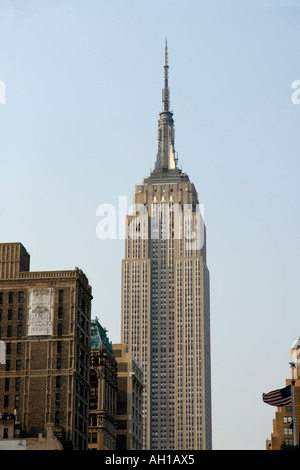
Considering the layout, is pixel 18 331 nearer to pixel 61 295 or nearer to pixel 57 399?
pixel 61 295

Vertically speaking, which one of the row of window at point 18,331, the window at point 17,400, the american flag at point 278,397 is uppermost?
the row of window at point 18,331

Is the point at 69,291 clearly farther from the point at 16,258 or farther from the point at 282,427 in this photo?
the point at 282,427

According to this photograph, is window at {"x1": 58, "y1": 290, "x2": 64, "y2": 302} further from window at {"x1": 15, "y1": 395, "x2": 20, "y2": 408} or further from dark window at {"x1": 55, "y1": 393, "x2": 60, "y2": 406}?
window at {"x1": 15, "y1": 395, "x2": 20, "y2": 408}

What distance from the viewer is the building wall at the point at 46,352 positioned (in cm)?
18050

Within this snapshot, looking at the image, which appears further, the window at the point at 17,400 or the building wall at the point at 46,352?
the window at the point at 17,400

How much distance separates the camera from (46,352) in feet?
608

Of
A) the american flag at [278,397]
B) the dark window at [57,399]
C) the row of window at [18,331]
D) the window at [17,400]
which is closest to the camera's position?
the american flag at [278,397]

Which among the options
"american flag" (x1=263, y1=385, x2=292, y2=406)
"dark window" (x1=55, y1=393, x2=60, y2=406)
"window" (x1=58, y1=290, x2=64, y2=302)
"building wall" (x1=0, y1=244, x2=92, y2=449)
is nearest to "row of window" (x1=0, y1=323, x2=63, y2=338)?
"building wall" (x1=0, y1=244, x2=92, y2=449)

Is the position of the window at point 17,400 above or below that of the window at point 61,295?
below

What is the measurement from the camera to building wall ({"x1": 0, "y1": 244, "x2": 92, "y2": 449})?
180 meters

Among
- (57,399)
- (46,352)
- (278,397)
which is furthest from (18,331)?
(278,397)

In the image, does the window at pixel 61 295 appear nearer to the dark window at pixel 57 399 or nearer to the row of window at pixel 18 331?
the row of window at pixel 18 331

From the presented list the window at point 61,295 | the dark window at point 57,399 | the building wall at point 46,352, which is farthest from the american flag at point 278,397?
the window at point 61,295
